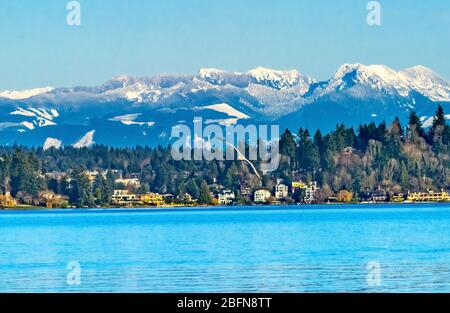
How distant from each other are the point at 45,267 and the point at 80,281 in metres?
9.88

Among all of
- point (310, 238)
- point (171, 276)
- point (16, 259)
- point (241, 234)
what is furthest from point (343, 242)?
point (171, 276)

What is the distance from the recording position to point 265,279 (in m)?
56.4

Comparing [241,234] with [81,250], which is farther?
[241,234]

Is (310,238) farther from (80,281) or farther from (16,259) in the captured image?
(80,281)

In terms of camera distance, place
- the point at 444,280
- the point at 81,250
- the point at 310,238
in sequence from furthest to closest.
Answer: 1. the point at 310,238
2. the point at 81,250
3. the point at 444,280

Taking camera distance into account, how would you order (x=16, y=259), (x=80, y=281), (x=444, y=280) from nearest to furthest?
(x=444, y=280), (x=80, y=281), (x=16, y=259)

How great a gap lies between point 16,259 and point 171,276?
1800cm

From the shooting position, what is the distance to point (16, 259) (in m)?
73.8
